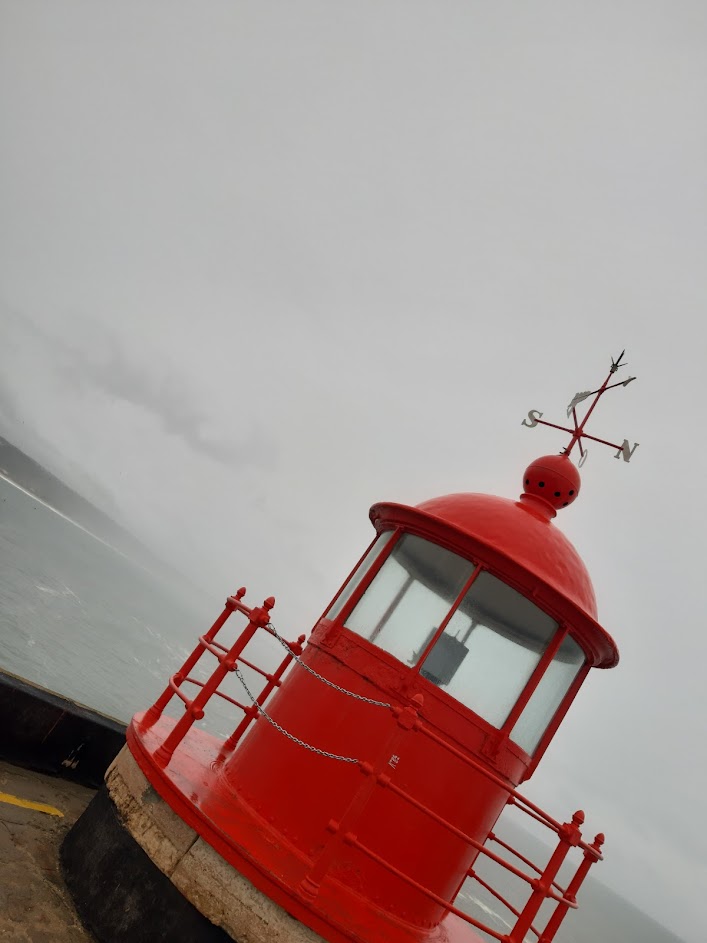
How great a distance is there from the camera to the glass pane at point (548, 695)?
4469mm

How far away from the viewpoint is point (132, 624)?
79.7 meters

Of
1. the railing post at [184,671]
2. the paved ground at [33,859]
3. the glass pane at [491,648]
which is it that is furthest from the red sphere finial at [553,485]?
the paved ground at [33,859]

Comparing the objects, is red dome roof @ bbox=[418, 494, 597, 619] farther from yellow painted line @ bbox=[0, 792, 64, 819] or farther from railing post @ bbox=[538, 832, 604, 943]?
yellow painted line @ bbox=[0, 792, 64, 819]

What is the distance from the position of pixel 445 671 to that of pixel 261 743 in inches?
62.6

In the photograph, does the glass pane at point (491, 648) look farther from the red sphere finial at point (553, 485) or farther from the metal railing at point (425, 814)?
the red sphere finial at point (553, 485)

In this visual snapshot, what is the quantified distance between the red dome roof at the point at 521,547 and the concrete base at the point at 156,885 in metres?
2.64

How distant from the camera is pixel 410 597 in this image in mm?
4609

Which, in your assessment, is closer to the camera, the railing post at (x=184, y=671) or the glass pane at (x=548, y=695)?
the glass pane at (x=548, y=695)

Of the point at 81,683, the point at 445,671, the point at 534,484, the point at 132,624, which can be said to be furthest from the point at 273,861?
the point at 132,624

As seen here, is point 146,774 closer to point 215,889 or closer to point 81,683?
point 215,889

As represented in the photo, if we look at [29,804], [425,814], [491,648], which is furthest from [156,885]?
[491,648]

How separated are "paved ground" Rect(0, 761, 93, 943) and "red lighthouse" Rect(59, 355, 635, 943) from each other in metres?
0.15

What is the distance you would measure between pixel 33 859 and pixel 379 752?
2627 mm

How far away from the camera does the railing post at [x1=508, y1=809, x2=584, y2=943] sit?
3369 mm
